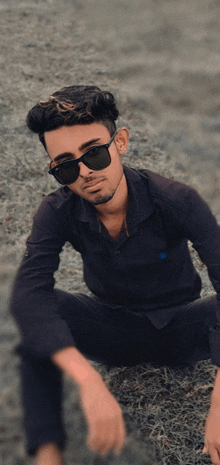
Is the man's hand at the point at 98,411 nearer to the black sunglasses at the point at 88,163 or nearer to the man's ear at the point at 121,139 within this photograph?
the black sunglasses at the point at 88,163

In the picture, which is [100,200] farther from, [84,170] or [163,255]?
→ [163,255]

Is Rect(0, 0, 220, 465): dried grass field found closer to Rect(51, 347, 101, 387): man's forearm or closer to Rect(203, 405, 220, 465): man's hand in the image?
Rect(51, 347, 101, 387): man's forearm

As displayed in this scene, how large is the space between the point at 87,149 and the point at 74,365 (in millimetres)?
838

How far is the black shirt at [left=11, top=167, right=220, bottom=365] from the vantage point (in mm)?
1762

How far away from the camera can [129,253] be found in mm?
1925

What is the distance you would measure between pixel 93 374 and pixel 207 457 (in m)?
0.85

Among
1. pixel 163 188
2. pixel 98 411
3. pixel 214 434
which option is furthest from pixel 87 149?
pixel 214 434

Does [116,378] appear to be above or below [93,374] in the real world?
below

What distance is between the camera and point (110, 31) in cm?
786

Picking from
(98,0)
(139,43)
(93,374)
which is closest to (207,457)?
(93,374)

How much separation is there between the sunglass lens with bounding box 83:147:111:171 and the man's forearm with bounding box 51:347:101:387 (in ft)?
2.39

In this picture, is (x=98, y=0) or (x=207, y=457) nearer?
(x=207, y=457)

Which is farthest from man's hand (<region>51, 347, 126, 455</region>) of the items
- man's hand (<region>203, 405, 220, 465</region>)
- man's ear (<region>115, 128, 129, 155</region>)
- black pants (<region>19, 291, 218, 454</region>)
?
man's ear (<region>115, 128, 129, 155</region>)

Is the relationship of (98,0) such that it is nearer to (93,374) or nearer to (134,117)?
(134,117)
